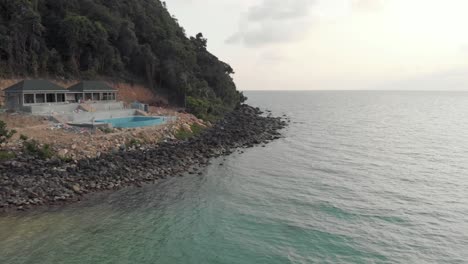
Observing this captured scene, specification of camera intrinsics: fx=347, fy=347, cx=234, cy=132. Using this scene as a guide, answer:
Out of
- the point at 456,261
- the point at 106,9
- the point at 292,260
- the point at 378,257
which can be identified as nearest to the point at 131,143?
the point at 292,260

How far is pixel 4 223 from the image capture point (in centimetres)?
1992

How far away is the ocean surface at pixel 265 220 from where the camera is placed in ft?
57.5

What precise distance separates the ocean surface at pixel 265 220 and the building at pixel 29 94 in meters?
22.6

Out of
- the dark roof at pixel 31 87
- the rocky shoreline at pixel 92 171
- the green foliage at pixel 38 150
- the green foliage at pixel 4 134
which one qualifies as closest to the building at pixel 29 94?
the dark roof at pixel 31 87

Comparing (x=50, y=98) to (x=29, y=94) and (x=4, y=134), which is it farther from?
(x=4, y=134)

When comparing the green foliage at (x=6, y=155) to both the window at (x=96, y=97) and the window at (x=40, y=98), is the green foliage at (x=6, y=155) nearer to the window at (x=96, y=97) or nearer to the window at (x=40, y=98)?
the window at (x=40, y=98)

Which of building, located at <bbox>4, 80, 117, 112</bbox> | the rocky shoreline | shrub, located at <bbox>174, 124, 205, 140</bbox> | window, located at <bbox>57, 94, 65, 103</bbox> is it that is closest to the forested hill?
building, located at <bbox>4, 80, 117, 112</bbox>

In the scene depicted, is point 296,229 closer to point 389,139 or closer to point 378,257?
point 378,257

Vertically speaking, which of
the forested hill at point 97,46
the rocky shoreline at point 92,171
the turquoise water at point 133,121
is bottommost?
the rocky shoreline at point 92,171

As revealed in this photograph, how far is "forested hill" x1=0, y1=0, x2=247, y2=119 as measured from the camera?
49.0 metres

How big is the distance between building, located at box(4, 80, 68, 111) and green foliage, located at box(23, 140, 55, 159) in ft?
38.6

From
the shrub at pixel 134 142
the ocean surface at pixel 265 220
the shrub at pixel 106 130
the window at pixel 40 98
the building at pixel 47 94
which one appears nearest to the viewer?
the ocean surface at pixel 265 220

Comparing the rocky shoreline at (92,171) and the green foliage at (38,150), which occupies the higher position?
the green foliage at (38,150)

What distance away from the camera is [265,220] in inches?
866
